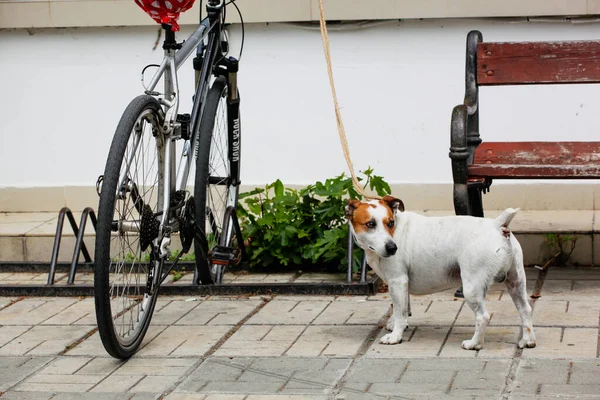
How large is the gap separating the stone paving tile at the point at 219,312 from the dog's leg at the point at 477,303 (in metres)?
1.29

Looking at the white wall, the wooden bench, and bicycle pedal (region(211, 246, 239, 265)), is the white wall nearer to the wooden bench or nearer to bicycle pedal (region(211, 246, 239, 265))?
the wooden bench

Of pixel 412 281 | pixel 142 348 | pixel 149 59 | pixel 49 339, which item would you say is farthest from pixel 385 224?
pixel 149 59

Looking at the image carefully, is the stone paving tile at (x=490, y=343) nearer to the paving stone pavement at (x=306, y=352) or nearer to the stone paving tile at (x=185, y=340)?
the paving stone pavement at (x=306, y=352)

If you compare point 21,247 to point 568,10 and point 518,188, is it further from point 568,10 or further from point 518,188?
point 568,10

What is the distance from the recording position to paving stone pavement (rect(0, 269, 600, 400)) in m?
4.52

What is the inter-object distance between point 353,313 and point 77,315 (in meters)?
1.45

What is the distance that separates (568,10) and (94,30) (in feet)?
10.6

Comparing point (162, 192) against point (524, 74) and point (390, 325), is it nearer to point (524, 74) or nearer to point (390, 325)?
point (390, 325)

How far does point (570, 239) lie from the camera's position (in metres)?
6.58

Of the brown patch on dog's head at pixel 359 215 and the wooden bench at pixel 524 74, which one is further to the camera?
the wooden bench at pixel 524 74

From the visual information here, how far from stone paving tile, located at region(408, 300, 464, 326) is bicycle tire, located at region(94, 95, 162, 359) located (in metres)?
1.31

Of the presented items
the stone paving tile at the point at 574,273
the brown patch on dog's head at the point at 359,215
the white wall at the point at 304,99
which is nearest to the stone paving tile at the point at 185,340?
the brown patch on dog's head at the point at 359,215

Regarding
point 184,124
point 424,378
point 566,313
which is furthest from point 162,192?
point 566,313

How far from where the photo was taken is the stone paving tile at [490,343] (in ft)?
16.0
